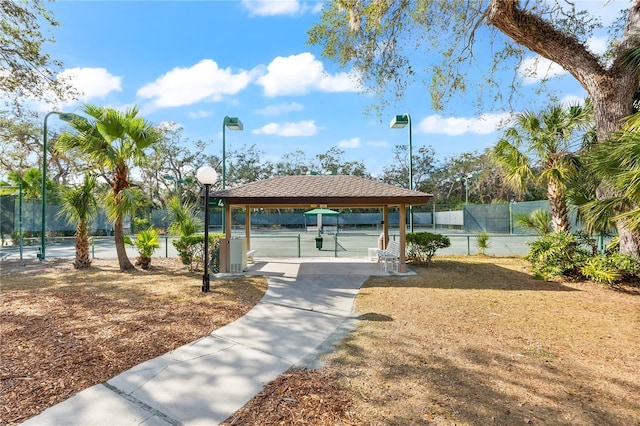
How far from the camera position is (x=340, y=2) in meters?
8.46

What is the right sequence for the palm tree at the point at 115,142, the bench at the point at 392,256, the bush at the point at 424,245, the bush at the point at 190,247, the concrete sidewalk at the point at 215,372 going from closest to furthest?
the concrete sidewalk at the point at 215,372 < the palm tree at the point at 115,142 < the bench at the point at 392,256 < the bush at the point at 190,247 < the bush at the point at 424,245

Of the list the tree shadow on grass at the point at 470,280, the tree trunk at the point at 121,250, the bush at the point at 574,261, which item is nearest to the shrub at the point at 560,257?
the bush at the point at 574,261

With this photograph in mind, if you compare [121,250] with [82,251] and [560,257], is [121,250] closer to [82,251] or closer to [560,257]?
[82,251]

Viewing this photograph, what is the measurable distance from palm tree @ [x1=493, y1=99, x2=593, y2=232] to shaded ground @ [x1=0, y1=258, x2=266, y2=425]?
8.17m

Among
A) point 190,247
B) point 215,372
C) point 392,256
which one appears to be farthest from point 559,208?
point 190,247

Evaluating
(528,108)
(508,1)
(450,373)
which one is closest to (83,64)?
(508,1)

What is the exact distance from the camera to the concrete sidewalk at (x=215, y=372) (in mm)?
2582

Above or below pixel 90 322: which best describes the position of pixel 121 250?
above

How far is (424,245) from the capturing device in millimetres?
10414

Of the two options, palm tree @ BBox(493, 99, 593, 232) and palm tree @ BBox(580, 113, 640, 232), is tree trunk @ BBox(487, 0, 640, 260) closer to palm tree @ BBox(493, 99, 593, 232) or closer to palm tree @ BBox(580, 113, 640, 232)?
palm tree @ BBox(580, 113, 640, 232)

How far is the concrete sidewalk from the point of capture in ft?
8.47

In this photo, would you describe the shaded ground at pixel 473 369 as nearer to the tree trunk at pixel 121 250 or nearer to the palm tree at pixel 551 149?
the palm tree at pixel 551 149

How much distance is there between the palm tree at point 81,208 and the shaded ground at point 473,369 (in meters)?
8.20

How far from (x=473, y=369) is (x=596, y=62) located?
8650 millimetres
